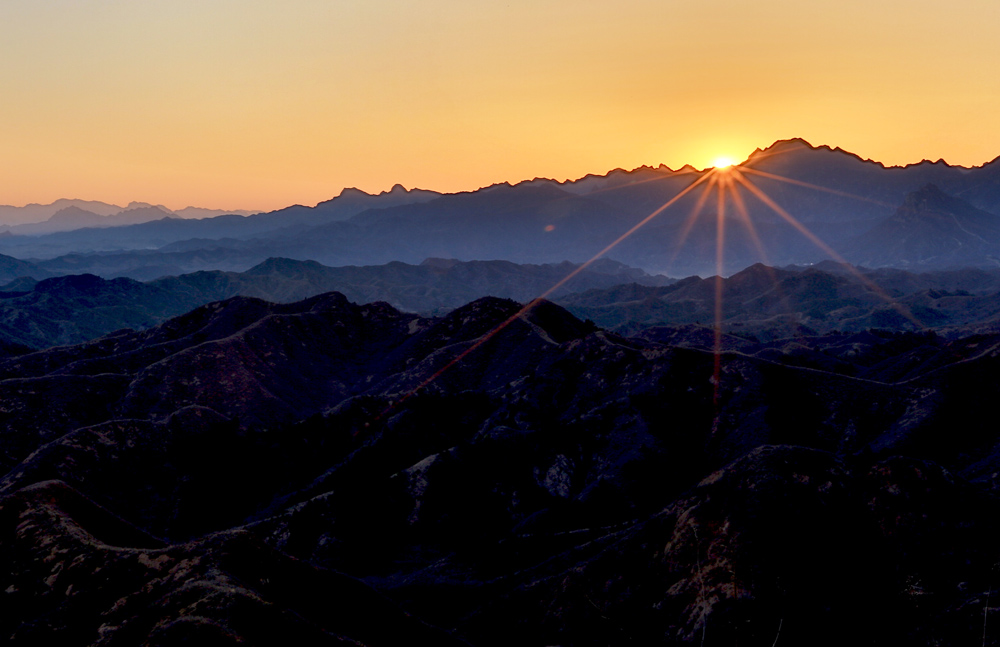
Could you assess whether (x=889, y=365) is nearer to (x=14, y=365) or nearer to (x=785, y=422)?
(x=785, y=422)

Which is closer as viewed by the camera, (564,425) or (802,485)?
(802,485)

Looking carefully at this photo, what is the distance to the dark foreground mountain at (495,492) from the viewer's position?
978 inches

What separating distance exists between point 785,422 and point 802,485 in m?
28.5

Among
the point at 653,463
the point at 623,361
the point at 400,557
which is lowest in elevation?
the point at 400,557

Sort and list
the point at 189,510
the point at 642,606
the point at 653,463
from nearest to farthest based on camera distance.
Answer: the point at 642,606
the point at 653,463
the point at 189,510

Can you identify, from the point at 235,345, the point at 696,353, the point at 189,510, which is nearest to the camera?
the point at 189,510

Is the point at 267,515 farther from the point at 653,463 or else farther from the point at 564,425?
the point at 653,463

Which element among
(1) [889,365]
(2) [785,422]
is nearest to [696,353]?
(2) [785,422]

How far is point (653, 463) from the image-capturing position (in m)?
55.3

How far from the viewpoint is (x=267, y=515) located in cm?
5809

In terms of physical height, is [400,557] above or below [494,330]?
below

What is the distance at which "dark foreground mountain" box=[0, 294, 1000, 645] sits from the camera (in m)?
24.8

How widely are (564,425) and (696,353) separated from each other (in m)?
18.3

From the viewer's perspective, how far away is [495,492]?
5534 cm
